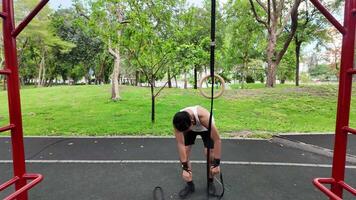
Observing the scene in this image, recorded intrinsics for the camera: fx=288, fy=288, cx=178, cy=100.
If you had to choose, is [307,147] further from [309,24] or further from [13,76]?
[309,24]

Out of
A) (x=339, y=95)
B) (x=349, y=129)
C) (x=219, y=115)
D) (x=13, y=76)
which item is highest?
(x=13, y=76)

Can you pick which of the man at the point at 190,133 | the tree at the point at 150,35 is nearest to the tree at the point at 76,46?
the tree at the point at 150,35

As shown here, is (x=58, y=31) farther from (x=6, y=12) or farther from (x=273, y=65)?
(x=6, y=12)

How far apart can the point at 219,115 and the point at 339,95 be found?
668cm

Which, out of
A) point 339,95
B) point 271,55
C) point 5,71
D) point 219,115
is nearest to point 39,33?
point 271,55

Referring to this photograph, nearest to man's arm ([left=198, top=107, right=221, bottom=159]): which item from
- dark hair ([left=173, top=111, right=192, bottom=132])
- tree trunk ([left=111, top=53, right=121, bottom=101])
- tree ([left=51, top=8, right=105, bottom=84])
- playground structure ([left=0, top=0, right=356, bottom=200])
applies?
dark hair ([left=173, top=111, right=192, bottom=132])

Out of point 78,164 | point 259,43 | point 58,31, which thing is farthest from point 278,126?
point 58,31

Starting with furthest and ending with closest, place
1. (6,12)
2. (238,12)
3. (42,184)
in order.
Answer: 1. (238,12)
2. (42,184)
3. (6,12)

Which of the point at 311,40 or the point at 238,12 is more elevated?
the point at 238,12

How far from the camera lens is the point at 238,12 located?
18.5 m

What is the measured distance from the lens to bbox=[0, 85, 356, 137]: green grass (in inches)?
281

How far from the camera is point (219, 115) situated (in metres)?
8.84

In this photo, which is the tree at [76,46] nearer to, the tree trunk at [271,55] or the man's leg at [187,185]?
the tree trunk at [271,55]

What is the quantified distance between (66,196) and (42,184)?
1.88ft
